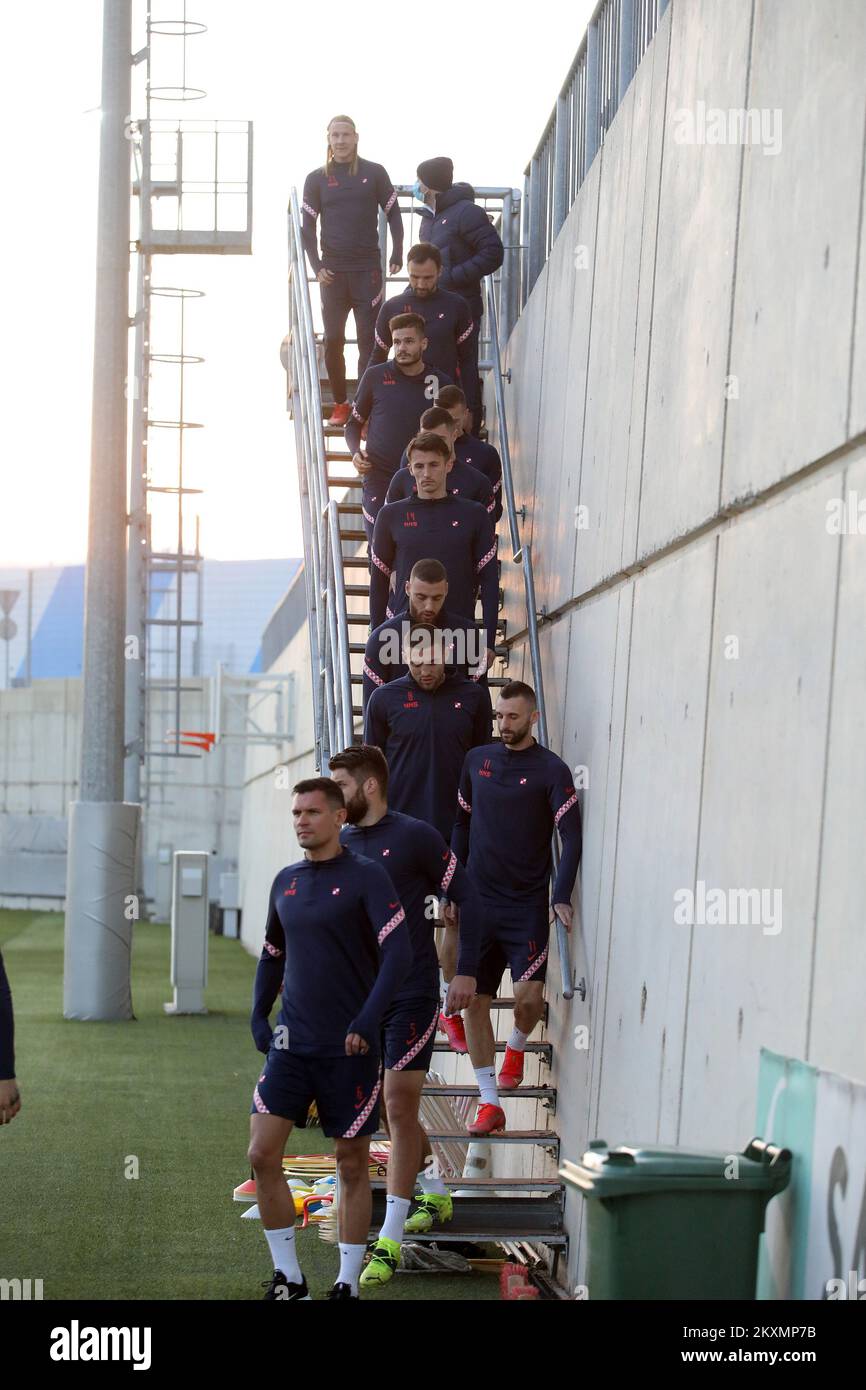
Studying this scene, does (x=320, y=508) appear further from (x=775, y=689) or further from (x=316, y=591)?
(x=775, y=689)

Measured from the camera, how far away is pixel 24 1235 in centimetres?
726

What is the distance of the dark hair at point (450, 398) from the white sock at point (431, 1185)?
13.6 feet

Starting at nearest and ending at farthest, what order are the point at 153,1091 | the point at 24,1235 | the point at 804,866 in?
1. the point at 804,866
2. the point at 24,1235
3. the point at 153,1091

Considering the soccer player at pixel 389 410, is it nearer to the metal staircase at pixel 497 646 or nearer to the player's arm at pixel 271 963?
the metal staircase at pixel 497 646

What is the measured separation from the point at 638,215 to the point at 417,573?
1.85m

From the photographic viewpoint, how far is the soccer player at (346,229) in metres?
11.5

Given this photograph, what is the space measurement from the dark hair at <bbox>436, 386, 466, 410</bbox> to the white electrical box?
8097mm

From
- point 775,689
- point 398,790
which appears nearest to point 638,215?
point 398,790

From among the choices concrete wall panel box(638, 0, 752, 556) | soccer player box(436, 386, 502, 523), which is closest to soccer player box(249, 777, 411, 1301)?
concrete wall panel box(638, 0, 752, 556)

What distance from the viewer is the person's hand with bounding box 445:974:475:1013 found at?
6.95 meters

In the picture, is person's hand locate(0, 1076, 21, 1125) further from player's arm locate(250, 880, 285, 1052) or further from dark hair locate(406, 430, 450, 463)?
dark hair locate(406, 430, 450, 463)

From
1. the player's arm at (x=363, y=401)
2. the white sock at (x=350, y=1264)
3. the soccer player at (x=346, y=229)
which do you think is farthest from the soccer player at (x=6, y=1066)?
the soccer player at (x=346, y=229)

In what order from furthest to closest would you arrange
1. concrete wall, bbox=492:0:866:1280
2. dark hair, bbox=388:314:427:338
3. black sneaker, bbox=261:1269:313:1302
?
1. dark hair, bbox=388:314:427:338
2. black sneaker, bbox=261:1269:313:1302
3. concrete wall, bbox=492:0:866:1280
